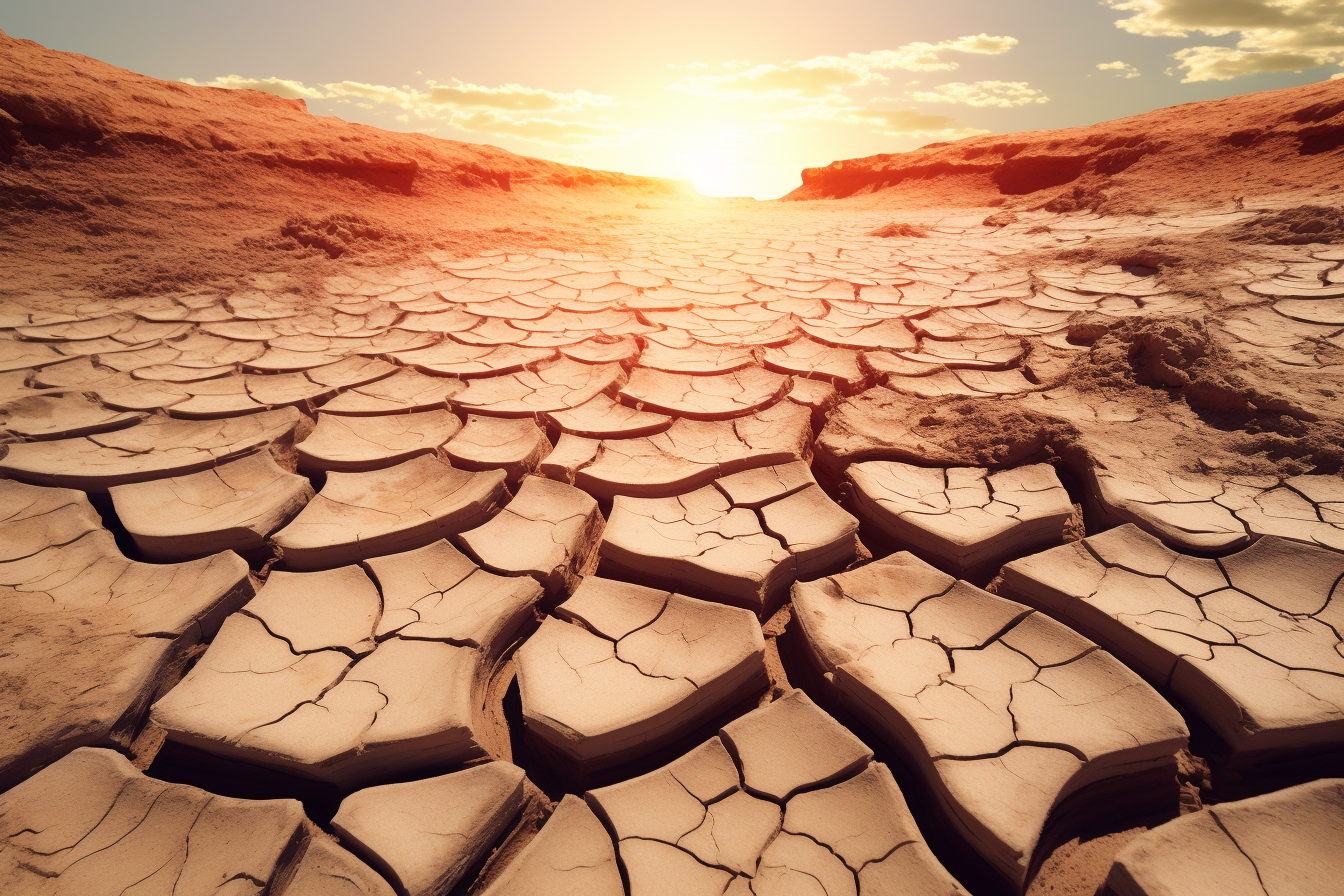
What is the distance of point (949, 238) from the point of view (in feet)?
14.5

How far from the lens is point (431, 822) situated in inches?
32.1

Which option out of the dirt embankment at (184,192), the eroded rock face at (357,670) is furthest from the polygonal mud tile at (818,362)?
the dirt embankment at (184,192)

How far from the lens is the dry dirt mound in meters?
4.27

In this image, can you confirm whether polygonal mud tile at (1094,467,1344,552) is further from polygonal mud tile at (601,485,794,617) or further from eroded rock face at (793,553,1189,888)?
polygonal mud tile at (601,485,794,617)

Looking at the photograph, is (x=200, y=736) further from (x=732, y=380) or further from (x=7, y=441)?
(x=732, y=380)

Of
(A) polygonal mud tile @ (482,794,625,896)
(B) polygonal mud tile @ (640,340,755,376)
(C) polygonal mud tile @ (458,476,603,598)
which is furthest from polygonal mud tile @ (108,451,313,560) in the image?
(B) polygonal mud tile @ (640,340,755,376)

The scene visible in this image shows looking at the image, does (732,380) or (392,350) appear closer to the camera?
(732,380)

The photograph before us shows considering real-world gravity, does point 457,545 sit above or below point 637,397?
below

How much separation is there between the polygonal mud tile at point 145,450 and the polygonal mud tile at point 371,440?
120 millimetres

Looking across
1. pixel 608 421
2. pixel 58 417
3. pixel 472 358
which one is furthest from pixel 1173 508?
pixel 58 417

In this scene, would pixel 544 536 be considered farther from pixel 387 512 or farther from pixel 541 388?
pixel 541 388

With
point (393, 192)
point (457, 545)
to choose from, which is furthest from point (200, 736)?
point (393, 192)

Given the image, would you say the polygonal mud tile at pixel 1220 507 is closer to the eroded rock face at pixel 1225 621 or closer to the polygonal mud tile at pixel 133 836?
the eroded rock face at pixel 1225 621

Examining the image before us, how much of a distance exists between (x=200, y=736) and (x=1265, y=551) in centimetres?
196
